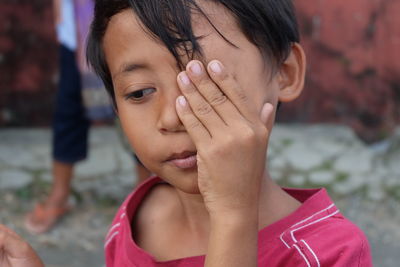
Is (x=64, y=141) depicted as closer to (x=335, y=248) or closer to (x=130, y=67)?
(x=130, y=67)

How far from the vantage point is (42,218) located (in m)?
3.30

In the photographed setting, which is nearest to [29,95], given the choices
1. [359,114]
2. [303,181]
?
[303,181]

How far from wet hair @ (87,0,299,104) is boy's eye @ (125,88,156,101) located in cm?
9

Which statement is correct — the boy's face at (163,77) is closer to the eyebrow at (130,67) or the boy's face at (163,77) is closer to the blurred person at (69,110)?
the eyebrow at (130,67)

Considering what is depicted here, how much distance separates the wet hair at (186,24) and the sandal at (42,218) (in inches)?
80.2

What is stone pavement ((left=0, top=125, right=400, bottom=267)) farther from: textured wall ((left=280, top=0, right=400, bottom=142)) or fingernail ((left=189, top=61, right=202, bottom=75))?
fingernail ((left=189, top=61, right=202, bottom=75))

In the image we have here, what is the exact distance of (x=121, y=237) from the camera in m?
1.54

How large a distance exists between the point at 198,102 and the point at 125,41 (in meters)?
0.24

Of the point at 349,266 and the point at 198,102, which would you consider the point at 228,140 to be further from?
the point at 349,266

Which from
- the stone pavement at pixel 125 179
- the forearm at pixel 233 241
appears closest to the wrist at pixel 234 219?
the forearm at pixel 233 241

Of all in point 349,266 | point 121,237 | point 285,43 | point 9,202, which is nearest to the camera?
point 349,266

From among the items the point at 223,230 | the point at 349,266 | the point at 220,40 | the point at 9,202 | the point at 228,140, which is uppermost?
the point at 220,40

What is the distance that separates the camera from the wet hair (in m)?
1.14

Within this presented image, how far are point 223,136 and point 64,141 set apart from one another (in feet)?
7.47
